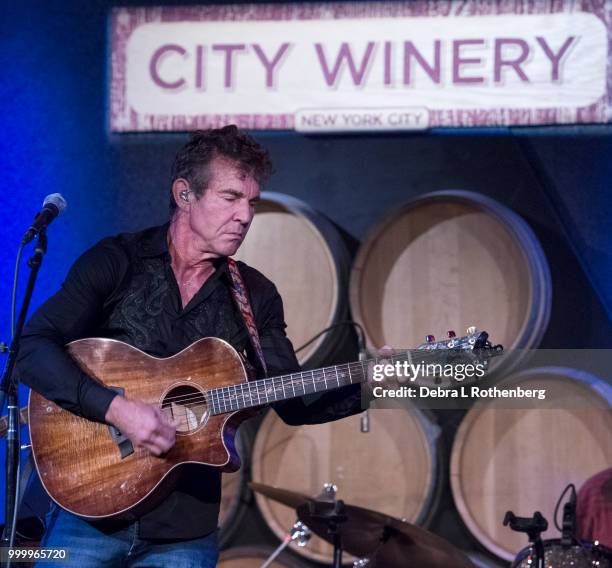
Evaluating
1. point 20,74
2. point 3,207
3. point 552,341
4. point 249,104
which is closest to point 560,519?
point 552,341

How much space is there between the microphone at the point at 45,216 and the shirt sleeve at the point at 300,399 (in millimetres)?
698

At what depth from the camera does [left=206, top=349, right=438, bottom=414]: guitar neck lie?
261 centimetres

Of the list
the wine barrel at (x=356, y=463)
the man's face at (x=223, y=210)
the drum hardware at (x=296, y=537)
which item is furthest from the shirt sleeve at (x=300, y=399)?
the wine barrel at (x=356, y=463)

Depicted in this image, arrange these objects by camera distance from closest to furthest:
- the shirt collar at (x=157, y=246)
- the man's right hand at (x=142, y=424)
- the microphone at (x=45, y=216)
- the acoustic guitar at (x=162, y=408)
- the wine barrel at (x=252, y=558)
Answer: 1. the man's right hand at (x=142, y=424)
2. the acoustic guitar at (x=162, y=408)
3. the microphone at (x=45, y=216)
4. the shirt collar at (x=157, y=246)
5. the wine barrel at (x=252, y=558)

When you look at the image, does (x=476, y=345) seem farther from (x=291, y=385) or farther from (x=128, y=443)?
(x=128, y=443)

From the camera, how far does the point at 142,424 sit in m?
2.44

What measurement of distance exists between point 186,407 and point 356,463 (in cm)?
142

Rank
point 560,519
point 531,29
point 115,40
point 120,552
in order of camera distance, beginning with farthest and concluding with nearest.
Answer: point 115,40 < point 531,29 < point 560,519 < point 120,552

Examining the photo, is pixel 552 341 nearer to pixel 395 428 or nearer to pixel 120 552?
pixel 395 428

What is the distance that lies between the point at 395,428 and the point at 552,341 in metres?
0.77

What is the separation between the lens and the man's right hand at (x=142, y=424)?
7.98 ft

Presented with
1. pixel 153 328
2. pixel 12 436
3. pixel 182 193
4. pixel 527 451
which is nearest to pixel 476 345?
pixel 153 328

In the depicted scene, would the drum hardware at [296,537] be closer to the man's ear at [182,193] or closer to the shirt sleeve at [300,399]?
the shirt sleeve at [300,399]

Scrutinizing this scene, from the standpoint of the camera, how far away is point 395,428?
389 cm
